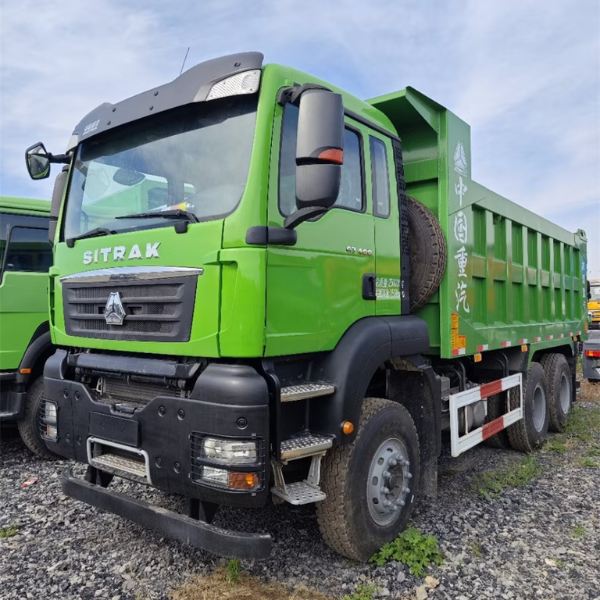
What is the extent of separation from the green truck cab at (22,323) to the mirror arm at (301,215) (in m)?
3.51

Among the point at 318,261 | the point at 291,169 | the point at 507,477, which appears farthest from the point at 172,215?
the point at 507,477

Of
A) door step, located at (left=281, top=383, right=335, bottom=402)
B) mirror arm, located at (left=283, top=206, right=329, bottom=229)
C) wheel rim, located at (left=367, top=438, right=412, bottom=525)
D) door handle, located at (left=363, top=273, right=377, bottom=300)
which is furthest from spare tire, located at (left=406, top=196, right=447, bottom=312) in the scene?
mirror arm, located at (left=283, top=206, right=329, bottom=229)

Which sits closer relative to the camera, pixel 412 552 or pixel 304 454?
pixel 304 454

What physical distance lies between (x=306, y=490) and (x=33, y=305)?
11.9 feet

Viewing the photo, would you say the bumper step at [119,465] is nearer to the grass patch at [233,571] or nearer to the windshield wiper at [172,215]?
the grass patch at [233,571]

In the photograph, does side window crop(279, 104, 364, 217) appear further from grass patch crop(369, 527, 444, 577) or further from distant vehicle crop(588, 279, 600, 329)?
distant vehicle crop(588, 279, 600, 329)

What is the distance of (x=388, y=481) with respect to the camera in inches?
130

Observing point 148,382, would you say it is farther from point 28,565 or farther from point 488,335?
point 488,335

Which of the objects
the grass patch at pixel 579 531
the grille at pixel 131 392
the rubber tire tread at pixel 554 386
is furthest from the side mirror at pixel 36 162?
the rubber tire tread at pixel 554 386

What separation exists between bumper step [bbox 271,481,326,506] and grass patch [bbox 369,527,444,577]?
0.68m

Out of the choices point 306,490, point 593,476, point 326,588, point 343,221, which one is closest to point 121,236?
point 343,221

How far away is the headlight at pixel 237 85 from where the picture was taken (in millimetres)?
2719

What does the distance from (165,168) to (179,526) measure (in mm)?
1894

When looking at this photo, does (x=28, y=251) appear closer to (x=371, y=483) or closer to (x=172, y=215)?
(x=172, y=215)
